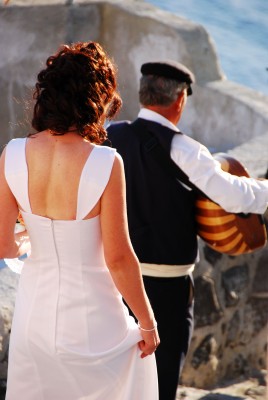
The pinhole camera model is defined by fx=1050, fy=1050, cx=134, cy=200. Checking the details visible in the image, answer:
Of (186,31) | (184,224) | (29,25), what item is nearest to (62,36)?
(29,25)

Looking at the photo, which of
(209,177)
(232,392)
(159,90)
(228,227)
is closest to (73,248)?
(209,177)

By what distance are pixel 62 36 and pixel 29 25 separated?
26 centimetres

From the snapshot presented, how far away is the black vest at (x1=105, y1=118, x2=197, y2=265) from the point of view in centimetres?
351

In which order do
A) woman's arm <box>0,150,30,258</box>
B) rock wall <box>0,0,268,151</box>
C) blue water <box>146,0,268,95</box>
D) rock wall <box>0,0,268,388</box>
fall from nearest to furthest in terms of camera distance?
1. woman's arm <box>0,150,30,258</box>
2. rock wall <box>0,0,268,388</box>
3. rock wall <box>0,0,268,151</box>
4. blue water <box>146,0,268,95</box>

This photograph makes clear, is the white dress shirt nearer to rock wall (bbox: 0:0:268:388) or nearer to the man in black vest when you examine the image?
the man in black vest

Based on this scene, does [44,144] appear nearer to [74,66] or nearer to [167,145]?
[74,66]

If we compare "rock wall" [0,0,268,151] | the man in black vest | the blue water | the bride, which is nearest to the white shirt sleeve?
the man in black vest

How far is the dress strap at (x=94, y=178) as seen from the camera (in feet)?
8.74

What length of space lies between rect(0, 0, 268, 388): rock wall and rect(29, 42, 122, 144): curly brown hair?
1.98 m

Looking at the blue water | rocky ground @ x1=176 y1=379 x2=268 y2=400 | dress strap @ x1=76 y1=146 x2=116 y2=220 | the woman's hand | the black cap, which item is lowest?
the blue water

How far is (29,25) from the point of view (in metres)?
7.93

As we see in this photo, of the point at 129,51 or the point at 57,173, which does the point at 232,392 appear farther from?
the point at 129,51

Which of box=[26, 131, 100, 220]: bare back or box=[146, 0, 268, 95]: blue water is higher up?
box=[26, 131, 100, 220]: bare back

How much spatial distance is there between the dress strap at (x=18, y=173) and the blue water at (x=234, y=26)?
8982mm
